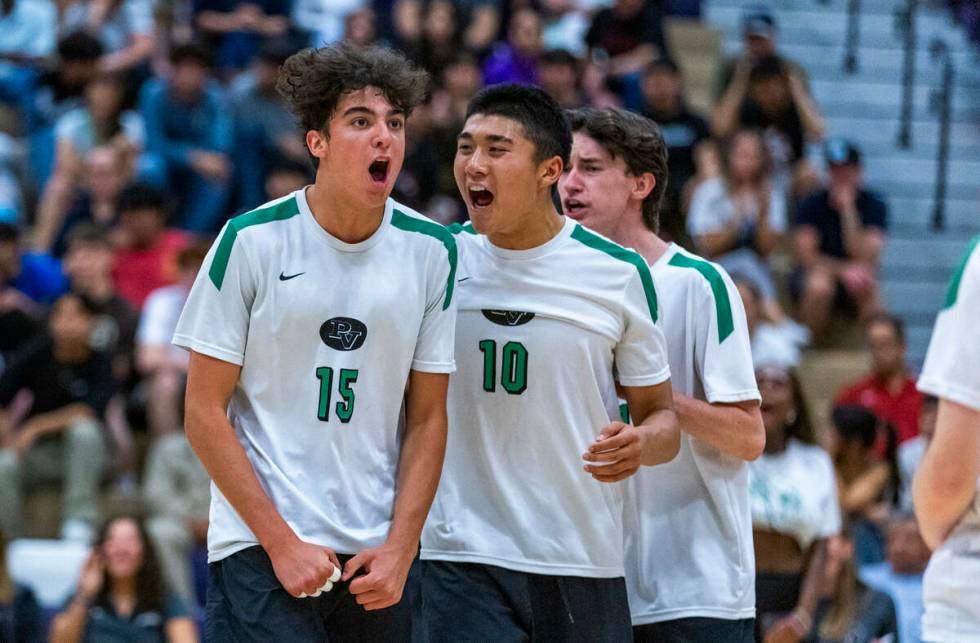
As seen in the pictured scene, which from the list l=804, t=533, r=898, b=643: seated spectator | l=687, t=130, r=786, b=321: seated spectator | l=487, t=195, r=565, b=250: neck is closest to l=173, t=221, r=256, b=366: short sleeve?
l=487, t=195, r=565, b=250: neck

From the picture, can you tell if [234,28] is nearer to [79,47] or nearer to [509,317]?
[79,47]

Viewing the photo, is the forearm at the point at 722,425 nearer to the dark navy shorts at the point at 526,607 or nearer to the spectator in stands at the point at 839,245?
the dark navy shorts at the point at 526,607

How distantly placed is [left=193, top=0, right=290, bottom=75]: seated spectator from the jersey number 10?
8.92 m

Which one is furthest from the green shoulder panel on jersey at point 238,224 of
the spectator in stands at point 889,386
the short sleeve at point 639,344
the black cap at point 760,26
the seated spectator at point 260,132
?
the black cap at point 760,26

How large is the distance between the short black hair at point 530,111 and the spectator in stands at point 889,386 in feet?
19.9

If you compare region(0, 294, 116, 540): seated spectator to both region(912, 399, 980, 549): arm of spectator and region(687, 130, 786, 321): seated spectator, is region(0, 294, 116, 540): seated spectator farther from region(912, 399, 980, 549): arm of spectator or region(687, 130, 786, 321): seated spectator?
region(912, 399, 980, 549): arm of spectator

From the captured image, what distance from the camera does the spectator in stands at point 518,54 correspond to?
12750 mm

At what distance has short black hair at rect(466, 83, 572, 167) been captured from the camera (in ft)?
Result: 15.0

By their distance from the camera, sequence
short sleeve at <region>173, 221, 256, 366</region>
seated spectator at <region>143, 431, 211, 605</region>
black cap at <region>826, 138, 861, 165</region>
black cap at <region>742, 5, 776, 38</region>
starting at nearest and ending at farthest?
short sleeve at <region>173, 221, 256, 366</region>
seated spectator at <region>143, 431, 211, 605</region>
black cap at <region>826, 138, 861, 165</region>
black cap at <region>742, 5, 776, 38</region>

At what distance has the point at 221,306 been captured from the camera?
4.07 meters

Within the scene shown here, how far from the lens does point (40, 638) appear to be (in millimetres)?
8320

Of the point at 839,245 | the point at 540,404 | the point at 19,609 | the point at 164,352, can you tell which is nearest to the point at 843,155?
the point at 839,245

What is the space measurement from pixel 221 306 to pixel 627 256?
1223 millimetres

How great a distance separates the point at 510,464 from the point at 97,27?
30.7 feet
